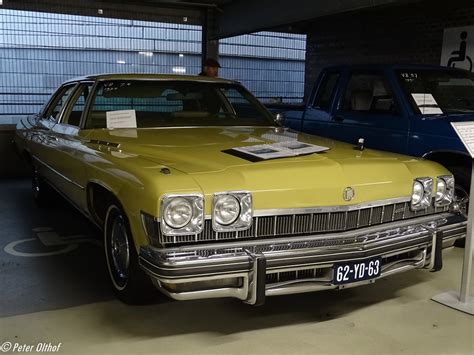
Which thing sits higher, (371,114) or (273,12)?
(273,12)

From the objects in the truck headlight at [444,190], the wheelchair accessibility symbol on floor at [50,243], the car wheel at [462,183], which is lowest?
the wheelchair accessibility symbol on floor at [50,243]

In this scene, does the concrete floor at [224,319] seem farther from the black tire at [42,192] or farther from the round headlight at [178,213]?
the black tire at [42,192]

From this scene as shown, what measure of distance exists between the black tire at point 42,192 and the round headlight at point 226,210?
3.53 metres

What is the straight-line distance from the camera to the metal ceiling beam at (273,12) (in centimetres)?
600

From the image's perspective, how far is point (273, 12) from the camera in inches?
288

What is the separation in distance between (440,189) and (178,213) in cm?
183

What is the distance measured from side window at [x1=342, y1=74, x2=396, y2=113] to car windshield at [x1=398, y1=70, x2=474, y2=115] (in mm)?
205

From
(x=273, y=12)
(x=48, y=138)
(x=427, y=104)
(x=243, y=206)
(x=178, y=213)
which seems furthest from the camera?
(x=273, y=12)

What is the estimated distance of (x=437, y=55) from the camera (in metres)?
7.79

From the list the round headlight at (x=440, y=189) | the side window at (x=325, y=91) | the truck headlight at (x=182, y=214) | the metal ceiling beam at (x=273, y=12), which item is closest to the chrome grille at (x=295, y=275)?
the truck headlight at (x=182, y=214)

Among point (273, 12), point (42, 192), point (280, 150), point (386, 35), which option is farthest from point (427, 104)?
point (386, 35)

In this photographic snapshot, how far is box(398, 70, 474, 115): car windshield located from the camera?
4770mm

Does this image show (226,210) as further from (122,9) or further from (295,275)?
(122,9)

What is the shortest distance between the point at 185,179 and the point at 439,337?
5.63 ft
